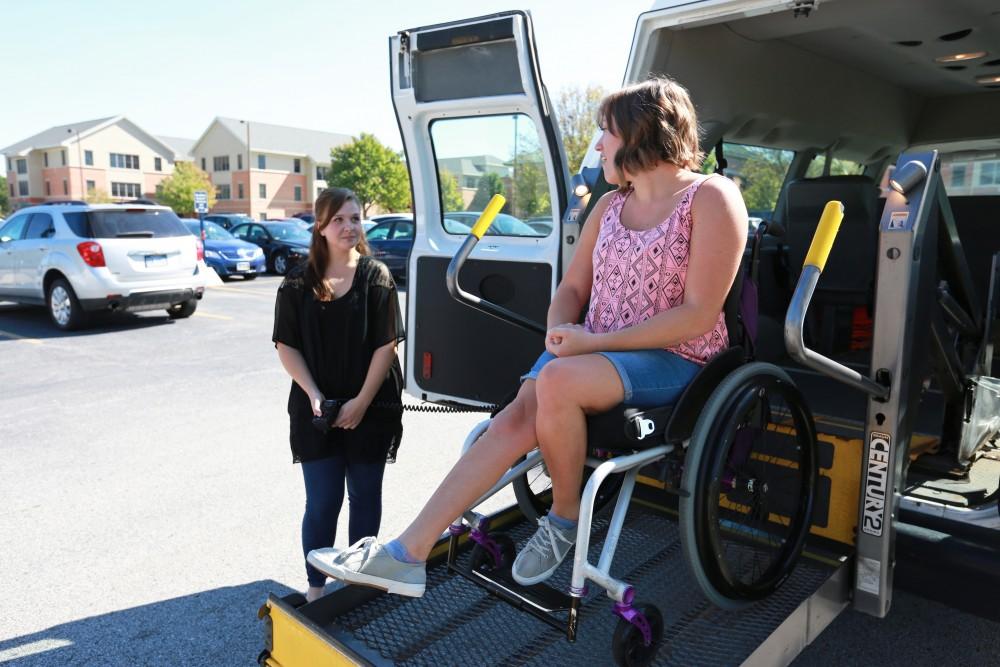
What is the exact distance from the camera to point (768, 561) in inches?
103

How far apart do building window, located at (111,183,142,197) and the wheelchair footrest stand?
2969 inches

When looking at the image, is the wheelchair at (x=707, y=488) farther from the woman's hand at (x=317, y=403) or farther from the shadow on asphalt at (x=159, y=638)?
the shadow on asphalt at (x=159, y=638)

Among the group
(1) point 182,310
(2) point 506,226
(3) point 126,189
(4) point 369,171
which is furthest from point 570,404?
(3) point 126,189

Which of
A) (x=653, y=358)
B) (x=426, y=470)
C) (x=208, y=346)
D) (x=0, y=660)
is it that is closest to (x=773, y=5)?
(x=653, y=358)

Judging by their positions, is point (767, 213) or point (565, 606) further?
point (767, 213)

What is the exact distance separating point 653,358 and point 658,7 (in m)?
1.86

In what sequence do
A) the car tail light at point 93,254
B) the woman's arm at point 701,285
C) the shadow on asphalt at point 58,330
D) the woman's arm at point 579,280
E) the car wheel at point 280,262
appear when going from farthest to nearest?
the car wheel at point 280,262
the shadow on asphalt at point 58,330
the car tail light at point 93,254
the woman's arm at point 579,280
the woman's arm at point 701,285

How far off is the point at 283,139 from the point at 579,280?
71.1m

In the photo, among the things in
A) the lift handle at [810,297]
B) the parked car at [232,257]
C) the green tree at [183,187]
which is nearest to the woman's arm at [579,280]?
the lift handle at [810,297]

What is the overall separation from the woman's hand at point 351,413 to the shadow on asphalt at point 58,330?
8.53m

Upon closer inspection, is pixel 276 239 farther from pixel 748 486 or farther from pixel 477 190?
pixel 748 486

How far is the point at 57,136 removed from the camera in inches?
2744

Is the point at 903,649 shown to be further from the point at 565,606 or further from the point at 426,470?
the point at 426,470

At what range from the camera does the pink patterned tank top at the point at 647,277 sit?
2.27 meters
